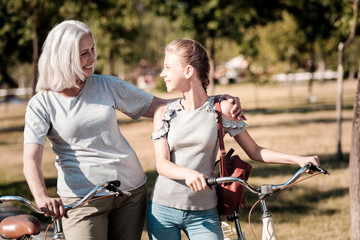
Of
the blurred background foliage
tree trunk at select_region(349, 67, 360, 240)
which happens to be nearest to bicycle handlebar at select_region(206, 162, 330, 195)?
tree trunk at select_region(349, 67, 360, 240)

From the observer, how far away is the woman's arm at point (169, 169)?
2.66 meters

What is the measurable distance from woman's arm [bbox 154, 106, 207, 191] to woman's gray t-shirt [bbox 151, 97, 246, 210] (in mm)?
36

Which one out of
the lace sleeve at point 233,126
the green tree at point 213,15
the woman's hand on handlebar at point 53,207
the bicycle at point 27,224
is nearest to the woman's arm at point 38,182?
the woman's hand on handlebar at point 53,207

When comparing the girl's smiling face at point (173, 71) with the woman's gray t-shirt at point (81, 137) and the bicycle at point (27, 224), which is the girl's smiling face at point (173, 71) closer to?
the woman's gray t-shirt at point (81, 137)

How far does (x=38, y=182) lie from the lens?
2.79 meters

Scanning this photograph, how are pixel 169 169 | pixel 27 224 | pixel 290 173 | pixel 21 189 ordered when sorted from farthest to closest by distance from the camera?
pixel 290 173 < pixel 21 189 < pixel 169 169 < pixel 27 224

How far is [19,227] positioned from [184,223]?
0.83m

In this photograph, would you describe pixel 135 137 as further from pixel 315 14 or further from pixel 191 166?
pixel 191 166

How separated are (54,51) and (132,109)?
59cm

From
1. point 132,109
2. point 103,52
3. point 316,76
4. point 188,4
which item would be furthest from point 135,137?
point 316,76

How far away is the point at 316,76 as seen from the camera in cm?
7838

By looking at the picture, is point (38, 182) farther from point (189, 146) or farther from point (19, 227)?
point (189, 146)

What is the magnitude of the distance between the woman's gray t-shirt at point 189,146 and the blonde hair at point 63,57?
1.72 feet

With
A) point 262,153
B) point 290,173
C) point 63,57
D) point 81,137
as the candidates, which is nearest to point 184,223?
point 262,153
